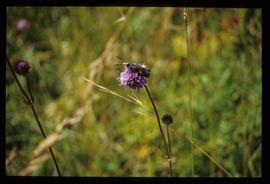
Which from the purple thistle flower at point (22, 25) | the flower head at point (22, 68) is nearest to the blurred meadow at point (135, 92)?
the purple thistle flower at point (22, 25)

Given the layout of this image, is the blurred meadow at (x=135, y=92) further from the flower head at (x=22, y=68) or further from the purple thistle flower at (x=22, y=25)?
the flower head at (x=22, y=68)

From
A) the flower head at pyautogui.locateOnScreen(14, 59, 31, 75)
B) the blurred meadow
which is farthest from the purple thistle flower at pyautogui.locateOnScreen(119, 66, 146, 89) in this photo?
the blurred meadow

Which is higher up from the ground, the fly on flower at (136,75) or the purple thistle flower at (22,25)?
the purple thistle flower at (22,25)

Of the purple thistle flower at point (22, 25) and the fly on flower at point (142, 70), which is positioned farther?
the purple thistle flower at point (22, 25)

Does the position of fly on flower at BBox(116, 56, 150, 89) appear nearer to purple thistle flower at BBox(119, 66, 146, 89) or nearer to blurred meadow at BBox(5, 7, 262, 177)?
purple thistle flower at BBox(119, 66, 146, 89)

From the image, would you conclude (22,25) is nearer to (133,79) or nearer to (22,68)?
(22,68)

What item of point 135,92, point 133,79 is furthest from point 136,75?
point 135,92
